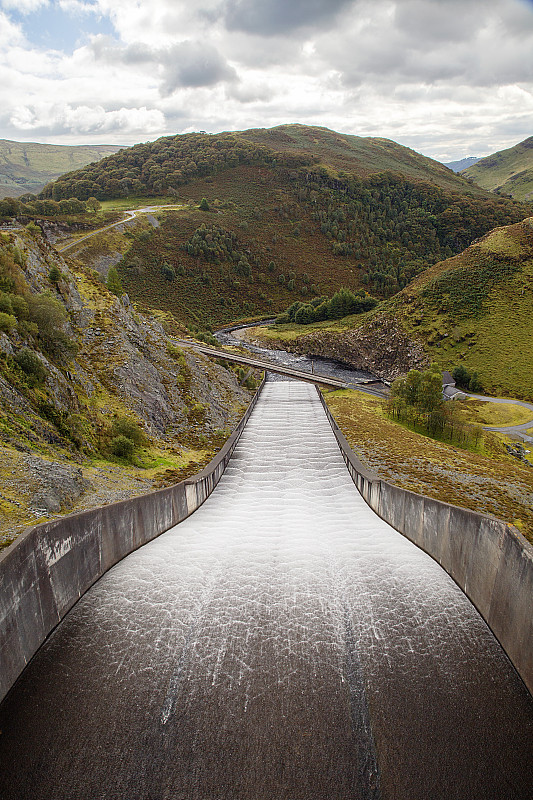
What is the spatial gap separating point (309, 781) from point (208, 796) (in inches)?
54.6

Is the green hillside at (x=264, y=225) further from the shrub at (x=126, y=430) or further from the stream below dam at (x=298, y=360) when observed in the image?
the shrub at (x=126, y=430)

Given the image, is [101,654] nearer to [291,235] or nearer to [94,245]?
[94,245]

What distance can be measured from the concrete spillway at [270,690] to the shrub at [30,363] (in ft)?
33.9

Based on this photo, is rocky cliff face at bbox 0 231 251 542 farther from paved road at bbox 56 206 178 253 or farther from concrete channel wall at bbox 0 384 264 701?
paved road at bbox 56 206 178 253

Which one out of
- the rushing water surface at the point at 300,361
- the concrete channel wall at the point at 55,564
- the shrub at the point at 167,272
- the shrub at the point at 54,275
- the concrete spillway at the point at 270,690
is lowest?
the concrete spillway at the point at 270,690

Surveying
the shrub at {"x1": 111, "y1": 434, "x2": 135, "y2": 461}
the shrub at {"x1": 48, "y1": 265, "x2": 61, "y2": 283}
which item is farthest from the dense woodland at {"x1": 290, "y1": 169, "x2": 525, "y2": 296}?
the shrub at {"x1": 111, "y1": 434, "x2": 135, "y2": 461}

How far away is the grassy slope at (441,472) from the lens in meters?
19.4

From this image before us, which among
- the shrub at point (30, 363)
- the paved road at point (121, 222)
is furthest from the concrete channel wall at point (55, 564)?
the paved road at point (121, 222)

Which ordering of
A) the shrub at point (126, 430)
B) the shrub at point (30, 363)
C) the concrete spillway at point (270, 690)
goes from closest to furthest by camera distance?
the concrete spillway at point (270, 690)
the shrub at point (30, 363)
the shrub at point (126, 430)

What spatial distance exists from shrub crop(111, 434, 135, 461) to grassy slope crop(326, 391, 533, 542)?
40.6ft

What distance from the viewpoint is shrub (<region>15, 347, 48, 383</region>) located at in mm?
16998

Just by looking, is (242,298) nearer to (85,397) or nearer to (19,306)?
(85,397)

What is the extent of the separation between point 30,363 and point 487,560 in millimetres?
17325

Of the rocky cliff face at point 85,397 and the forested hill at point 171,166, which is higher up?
the forested hill at point 171,166
